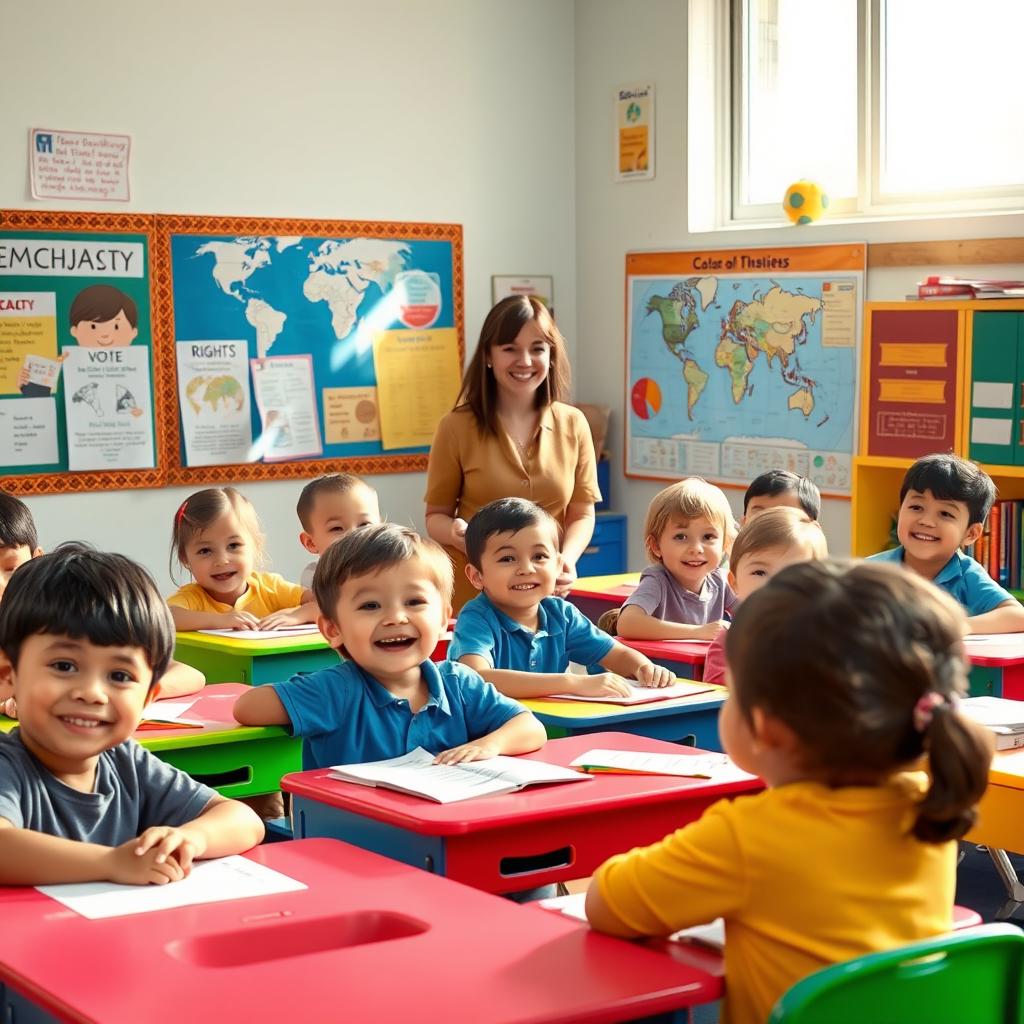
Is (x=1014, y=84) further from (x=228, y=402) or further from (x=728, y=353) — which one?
(x=228, y=402)

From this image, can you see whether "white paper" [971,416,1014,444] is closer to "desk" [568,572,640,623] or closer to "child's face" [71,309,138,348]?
"desk" [568,572,640,623]

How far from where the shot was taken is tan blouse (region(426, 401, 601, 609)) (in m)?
4.62

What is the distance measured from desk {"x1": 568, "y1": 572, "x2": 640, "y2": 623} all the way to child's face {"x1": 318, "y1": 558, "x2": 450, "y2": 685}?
77.8 inches

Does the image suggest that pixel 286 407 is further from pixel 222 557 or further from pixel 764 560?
pixel 764 560

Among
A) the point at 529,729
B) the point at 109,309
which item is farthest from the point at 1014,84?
the point at 529,729

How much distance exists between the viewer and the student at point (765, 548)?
137 inches

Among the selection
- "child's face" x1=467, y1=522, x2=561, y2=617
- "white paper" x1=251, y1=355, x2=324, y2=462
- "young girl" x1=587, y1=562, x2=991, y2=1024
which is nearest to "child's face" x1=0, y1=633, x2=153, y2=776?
"young girl" x1=587, y1=562, x2=991, y2=1024

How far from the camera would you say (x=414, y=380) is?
6.47 metres

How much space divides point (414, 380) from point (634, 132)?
4.57 ft

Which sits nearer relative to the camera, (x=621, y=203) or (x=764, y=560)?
(x=764, y=560)

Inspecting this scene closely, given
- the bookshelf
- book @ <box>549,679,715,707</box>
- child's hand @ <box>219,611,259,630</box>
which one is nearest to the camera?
book @ <box>549,679,715,707</box>

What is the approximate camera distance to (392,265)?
20.8ft

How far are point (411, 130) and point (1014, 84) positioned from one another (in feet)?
7.68

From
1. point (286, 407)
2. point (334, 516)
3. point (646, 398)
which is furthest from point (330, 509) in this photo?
point (646, 398)
